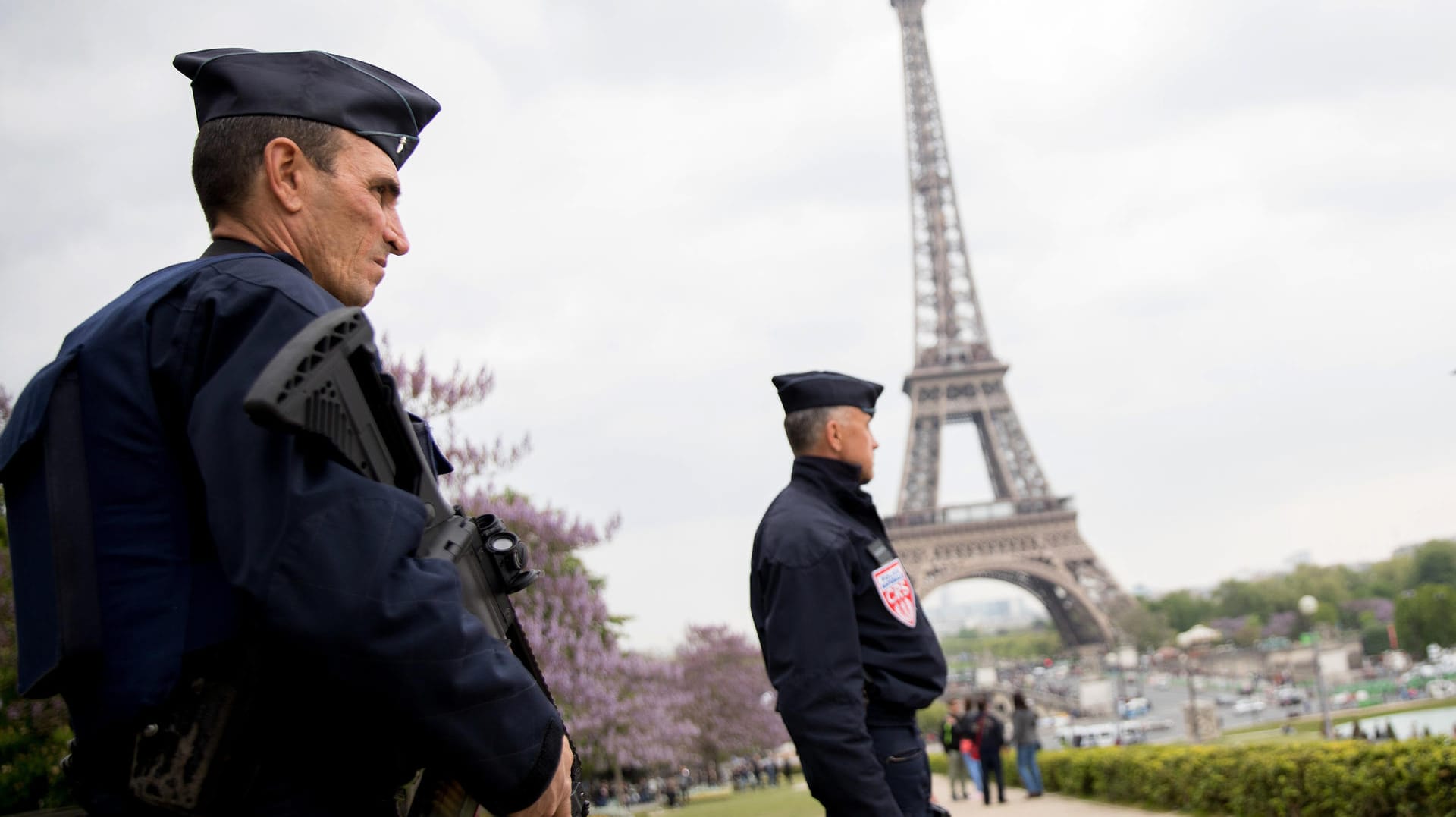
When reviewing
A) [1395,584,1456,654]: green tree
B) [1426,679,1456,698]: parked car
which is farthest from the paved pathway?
[1395,584,1456,654]: green tree

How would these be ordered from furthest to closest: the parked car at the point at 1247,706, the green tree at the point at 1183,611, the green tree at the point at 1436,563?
the green tree at the point at 1183,611
the green tree at the point at 1436,563
the parked car at the point at 1247,706

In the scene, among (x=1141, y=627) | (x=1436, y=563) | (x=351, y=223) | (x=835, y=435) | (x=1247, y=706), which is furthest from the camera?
(x=1436, y=563)

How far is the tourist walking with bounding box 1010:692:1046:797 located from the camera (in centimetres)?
1805

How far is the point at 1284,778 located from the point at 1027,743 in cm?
811

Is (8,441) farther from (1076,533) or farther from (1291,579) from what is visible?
(1291,579)

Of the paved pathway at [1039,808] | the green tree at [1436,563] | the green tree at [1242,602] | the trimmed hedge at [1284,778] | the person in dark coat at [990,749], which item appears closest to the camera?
the trimmed hedge at [1284,778]

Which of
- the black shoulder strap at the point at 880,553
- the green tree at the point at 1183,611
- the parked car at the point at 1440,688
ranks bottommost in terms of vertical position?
the parked car at the point at 1440,688

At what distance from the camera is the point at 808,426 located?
4.69 m

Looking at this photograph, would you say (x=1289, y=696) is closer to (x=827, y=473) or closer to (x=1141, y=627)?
(x=1141, y=627)

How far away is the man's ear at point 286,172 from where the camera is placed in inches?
80.9

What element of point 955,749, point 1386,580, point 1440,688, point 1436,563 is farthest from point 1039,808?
point 1386,580

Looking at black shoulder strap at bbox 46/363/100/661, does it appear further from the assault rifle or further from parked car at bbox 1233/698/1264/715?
parked car at bbox 1233/698/1264/715

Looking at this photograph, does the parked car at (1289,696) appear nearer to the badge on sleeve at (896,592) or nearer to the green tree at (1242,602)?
the green tree at (1242,602)

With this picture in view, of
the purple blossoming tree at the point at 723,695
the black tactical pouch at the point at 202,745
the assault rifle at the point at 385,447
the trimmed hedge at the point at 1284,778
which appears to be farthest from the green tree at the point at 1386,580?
the black tactical pouch at the point at 202,745
